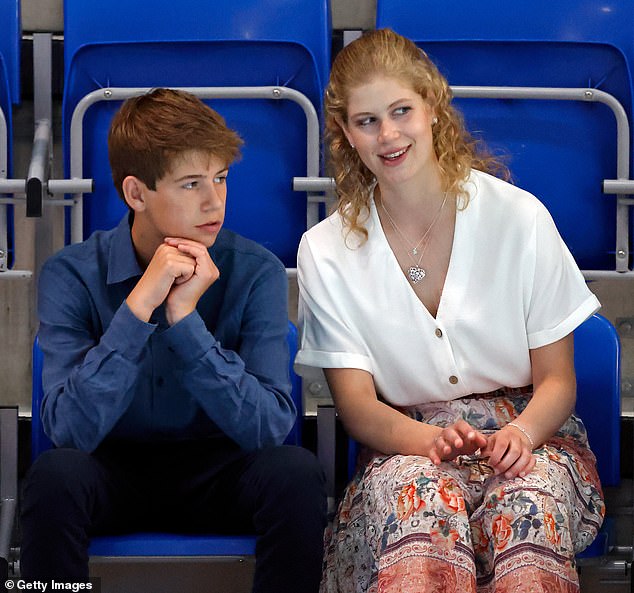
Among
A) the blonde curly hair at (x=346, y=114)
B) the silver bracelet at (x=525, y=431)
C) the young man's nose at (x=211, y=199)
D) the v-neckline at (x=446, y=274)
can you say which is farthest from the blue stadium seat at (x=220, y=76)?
the silver bracelet at (x=525, y=431)

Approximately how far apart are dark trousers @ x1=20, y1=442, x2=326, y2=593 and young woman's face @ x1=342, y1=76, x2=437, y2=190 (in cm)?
48

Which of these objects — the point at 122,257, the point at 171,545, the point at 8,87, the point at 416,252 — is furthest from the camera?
the point at 8,87

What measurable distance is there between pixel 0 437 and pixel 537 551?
91cm

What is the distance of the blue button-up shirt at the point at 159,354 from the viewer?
1555mm

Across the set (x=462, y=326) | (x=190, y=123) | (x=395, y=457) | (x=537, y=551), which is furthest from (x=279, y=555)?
(x=190, y=123)

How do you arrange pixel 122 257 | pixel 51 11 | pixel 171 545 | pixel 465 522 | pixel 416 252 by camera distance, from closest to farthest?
pixel 465 522 → pixel 171 545 → pixel 122 257 → pixel 416 252 → pixel 51 11

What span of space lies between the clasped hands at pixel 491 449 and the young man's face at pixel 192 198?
46cm

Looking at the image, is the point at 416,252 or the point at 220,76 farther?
the point at 220,76

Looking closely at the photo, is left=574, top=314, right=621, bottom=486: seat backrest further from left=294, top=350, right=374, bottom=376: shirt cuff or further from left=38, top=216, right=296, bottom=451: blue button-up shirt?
left=38, top=216, right=296, bottom=451: blue button-up shirt

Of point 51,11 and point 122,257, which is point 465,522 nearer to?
point 122,257

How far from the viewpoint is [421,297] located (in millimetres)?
1783

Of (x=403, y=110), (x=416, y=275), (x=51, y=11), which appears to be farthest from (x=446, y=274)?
(x=51, y=11)

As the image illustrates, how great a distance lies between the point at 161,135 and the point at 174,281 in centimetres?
22

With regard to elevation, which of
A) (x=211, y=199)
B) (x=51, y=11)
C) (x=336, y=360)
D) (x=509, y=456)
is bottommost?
(x=509, y=456)
